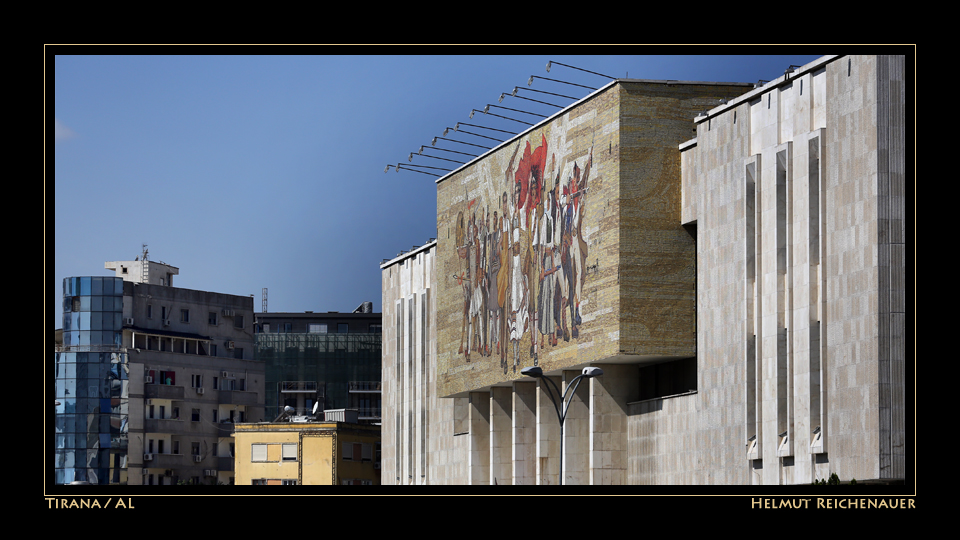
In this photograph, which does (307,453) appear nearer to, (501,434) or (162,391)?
(162,391)

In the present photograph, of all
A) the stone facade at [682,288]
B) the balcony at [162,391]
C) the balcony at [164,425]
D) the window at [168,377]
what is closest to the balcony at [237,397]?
the balcony at [162,391]

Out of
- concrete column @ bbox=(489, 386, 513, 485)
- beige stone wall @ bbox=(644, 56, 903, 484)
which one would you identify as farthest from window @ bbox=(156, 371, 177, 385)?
beige stone wall @ bbox=(644, 56, 903, 484)

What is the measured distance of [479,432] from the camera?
58.0m

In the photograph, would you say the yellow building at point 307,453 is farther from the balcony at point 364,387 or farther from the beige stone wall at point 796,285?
the beige stone wall at point 796,285

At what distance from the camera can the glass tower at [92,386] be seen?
83.7 metres

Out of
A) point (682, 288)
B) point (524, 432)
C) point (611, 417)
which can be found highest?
point (682, 288)

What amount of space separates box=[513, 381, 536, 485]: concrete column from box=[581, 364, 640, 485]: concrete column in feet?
22.5

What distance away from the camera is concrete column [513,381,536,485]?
5372cm

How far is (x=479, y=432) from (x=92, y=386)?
33982mm

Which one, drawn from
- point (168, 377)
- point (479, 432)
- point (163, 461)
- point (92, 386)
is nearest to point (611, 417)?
point (479, 432)

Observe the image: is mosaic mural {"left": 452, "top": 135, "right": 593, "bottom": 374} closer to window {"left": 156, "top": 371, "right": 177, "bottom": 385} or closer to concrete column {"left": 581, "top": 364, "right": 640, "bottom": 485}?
concrete column {"left": 581, "top": 364, "right": 640, "bottom": 485}
